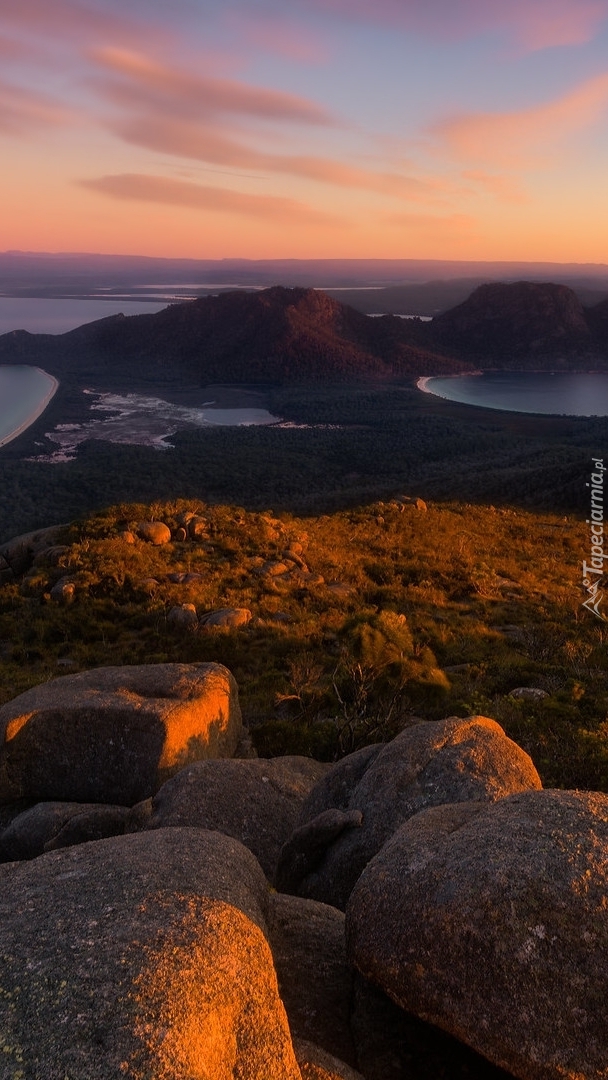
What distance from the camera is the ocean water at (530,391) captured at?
139 metres

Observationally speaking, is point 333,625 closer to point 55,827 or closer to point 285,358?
point 55,827

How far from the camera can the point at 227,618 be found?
61.4 ft

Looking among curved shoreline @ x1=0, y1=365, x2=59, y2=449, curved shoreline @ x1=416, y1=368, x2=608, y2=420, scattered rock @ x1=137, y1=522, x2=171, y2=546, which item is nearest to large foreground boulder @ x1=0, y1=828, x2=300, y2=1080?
scattered rock @ x1=137, y1=522, x2=171, y2=546

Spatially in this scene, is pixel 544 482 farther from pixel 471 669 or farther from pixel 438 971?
pixel 438 971

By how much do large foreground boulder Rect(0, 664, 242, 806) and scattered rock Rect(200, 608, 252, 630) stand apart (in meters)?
8.31

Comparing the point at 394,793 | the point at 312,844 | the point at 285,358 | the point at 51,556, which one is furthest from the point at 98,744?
the point at 285,358

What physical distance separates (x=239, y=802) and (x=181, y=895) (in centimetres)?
393

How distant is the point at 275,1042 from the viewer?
341cm

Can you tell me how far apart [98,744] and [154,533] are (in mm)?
16719

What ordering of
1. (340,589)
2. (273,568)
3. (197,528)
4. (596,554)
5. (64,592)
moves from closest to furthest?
1. (64,592)
2. (340,589)
3. (273,568)
4. (197,528)
5. (596,554)

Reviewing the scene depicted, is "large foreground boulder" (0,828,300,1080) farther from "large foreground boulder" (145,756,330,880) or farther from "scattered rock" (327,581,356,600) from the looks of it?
"scattered rock" (327,581,356,600)

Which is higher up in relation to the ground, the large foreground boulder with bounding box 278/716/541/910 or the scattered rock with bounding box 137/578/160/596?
the large foreground boulder with bounding box 278/716/541/910

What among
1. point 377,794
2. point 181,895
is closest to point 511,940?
point 181,895

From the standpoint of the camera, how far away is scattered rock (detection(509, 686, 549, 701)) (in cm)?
1380
